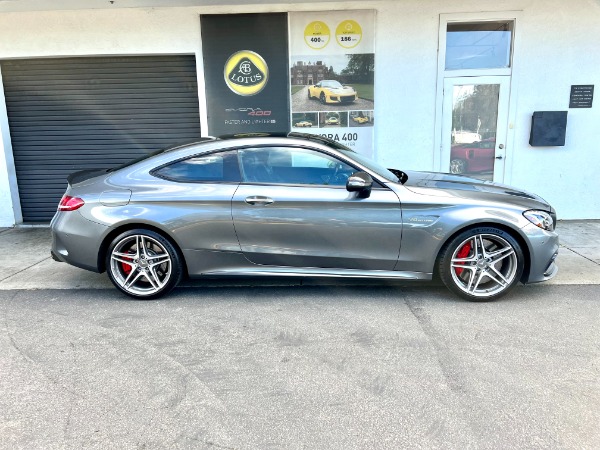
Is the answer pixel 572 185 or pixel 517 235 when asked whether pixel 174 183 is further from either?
pixel 572 185

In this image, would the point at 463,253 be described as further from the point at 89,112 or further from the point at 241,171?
the point at 89,112

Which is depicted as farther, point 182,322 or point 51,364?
point 182,322

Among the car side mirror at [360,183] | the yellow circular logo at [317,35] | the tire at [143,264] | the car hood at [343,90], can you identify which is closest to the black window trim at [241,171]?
the car side mirror at [360,183]

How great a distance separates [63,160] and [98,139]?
0.75 m

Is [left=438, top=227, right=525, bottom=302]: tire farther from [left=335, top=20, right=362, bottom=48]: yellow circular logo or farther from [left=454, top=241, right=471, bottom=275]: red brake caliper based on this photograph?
[left=335, top=20, right=362, bottom=48]: yellow circular logo

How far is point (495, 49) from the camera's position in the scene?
697 cm

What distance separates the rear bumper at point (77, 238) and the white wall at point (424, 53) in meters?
3.62

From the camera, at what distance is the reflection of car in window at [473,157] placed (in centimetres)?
723

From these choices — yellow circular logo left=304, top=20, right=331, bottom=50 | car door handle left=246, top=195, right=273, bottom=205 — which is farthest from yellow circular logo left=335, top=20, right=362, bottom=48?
car door handle left=246, top=195, right=273, bottom=205

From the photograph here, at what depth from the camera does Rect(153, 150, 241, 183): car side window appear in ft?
13.6

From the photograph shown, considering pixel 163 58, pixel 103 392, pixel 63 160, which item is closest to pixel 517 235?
pixel 103 392

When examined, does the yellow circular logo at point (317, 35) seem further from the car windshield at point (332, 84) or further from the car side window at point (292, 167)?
the car side window at point (292, 167)

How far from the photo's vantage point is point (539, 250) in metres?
3.88

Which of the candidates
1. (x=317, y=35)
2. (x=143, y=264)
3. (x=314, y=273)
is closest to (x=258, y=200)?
(x=314, y=273)
